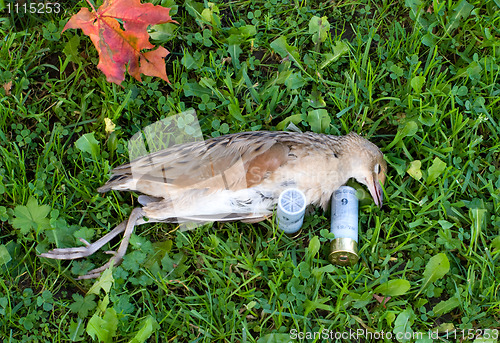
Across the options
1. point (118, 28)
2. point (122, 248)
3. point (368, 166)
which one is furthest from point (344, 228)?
point (118, 28)

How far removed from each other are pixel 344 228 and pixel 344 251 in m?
0.17

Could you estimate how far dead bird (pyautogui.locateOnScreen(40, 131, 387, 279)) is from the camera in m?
3.22

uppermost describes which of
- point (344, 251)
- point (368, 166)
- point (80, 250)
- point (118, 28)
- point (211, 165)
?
point (118, 28)

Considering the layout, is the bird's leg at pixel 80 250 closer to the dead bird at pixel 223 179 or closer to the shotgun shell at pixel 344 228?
the dead bird at pixel 223 179

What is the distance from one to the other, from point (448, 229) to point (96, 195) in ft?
8.64

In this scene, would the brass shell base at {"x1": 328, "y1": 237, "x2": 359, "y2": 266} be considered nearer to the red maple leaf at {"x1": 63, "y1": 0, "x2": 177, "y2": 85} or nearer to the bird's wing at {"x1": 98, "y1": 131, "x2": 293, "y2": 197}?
the bird's wing at {"x1": 98, "y1": 131, "x2": 293, "y2": 197}

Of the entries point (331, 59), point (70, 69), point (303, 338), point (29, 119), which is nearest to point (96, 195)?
point (29, 119)

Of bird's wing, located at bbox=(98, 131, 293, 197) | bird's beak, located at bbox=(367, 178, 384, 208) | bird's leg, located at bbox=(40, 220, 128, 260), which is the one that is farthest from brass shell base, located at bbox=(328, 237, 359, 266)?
bird's leg, located at bbox=(40, 220, 128, 260)

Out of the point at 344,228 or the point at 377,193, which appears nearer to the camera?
the point at 344,228

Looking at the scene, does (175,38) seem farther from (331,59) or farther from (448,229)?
(448,229)

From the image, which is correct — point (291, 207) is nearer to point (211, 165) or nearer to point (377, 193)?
point (211, 165)

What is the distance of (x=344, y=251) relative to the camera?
329 centimetres

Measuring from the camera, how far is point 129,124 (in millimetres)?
3846

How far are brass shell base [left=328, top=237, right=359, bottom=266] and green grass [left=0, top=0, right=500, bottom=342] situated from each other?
0.27ft
